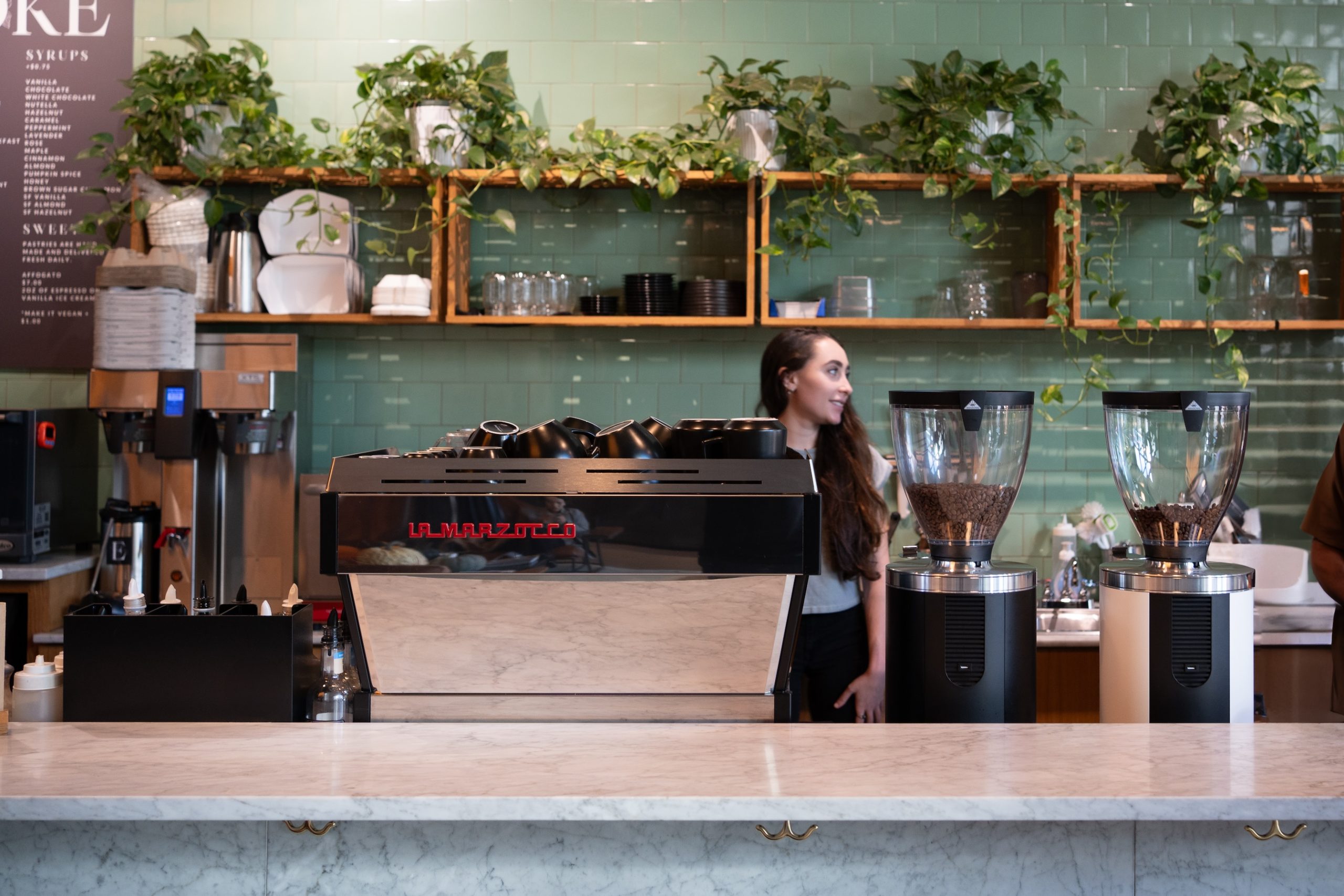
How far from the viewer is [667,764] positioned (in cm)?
157

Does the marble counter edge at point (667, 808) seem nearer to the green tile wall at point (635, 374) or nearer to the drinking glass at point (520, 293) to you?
the drinking glass at point (520, 293)

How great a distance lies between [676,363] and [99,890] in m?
2.93

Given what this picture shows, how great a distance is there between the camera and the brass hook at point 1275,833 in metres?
1.51

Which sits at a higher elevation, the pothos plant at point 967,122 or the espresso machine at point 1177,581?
the pothos plant at point 967,122

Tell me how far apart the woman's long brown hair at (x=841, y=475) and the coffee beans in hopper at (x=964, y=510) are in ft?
2.16

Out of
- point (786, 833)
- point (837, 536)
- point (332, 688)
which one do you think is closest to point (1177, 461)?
point (837, 536)

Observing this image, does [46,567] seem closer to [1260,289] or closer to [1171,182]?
[1171,182]

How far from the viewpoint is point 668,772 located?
5.04 feet

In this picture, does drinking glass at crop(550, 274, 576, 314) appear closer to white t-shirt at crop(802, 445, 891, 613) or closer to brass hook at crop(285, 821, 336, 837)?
white t-shirt at crop(802, 445, 891, 613)

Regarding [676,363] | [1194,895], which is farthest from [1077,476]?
[1194,895]

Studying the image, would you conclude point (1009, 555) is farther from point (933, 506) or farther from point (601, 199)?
point (933, 506)

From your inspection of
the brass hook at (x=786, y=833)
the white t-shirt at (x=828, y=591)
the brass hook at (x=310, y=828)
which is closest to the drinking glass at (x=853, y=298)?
the white t-shirt at (x=828, y=591)

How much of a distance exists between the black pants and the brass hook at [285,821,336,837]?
1458 millimetres

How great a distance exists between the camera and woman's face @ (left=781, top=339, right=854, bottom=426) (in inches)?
112
